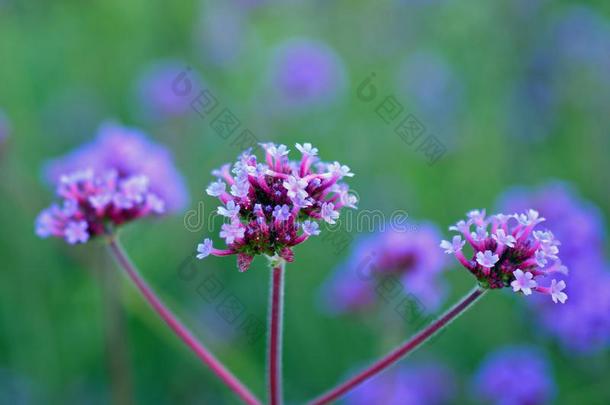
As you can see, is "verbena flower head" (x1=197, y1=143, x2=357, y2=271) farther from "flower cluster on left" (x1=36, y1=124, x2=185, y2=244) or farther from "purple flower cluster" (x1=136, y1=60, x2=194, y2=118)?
"purple flower cluster" (x1=136, y1=60, x2=194, y2=118)

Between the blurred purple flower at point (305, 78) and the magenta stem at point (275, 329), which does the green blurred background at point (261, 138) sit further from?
the magenta stem at point (275, 329)

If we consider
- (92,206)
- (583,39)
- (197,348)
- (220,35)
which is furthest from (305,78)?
(197,348)

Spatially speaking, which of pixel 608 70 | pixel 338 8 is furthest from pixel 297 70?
pixel 608 70

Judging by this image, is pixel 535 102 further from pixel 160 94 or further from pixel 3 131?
pixel 3 131

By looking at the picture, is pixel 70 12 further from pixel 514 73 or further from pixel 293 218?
pixel 293 218

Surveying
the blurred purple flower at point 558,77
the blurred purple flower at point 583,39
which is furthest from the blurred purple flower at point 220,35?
the blurred purple flower at point 583,39
